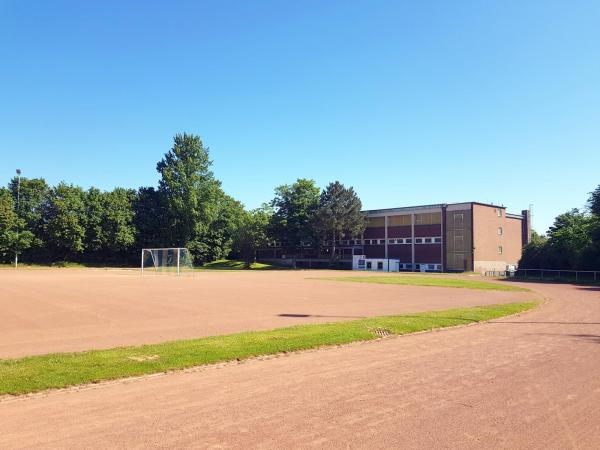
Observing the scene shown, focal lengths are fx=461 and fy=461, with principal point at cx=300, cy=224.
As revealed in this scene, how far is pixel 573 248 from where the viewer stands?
54.8 metres

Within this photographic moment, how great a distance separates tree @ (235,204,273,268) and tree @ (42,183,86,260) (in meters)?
29.9

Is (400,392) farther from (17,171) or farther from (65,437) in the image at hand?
(17,171)

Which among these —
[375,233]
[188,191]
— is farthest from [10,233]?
[375,233]

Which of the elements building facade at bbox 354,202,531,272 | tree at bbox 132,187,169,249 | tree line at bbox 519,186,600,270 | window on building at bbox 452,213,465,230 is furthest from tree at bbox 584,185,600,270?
tree at bbox 132,187,169,249

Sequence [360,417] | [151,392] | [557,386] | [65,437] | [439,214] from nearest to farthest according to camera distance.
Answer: [65,437]
[360,417]
[151,392]
[557,386]
[439,214]

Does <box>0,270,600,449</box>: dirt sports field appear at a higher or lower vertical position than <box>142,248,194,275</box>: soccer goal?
lower

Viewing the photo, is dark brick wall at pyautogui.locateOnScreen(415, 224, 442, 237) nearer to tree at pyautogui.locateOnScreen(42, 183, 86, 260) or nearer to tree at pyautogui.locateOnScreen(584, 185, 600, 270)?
tree at pyautogui.locateOnScreen(584, 185, 600, 270)

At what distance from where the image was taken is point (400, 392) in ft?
26.0

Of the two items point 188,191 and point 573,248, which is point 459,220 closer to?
point 573,248

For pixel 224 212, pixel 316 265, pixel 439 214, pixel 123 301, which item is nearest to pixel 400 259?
pixel 439 214

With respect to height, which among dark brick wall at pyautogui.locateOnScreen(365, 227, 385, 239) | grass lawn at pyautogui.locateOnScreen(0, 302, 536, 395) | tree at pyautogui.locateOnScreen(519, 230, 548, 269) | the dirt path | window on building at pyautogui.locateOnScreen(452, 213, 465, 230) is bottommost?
the dirt path

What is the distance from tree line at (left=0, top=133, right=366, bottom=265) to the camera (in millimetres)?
84688

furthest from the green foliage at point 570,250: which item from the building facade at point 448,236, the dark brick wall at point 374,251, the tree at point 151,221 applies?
the tree at point 151,221

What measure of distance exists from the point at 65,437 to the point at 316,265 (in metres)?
92.8
